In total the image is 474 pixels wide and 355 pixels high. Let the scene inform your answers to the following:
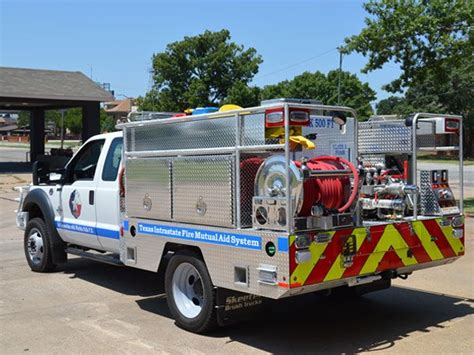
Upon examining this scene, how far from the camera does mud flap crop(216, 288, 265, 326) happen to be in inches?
221

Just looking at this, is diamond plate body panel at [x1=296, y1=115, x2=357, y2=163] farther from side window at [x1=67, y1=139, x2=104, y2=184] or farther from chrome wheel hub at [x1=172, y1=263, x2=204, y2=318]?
side window at [x1=67, y1=139, x2=104, y2=184]

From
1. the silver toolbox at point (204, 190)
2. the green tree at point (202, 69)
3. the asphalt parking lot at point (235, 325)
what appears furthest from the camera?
the green tree at point (202, 69)

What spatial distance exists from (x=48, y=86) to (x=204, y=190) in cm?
2965

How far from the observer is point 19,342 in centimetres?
580

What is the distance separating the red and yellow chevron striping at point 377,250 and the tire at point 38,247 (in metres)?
4.93

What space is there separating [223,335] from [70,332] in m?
1.56

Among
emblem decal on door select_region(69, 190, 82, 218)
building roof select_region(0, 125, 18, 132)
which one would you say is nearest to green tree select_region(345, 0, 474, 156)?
emblem decal on door select_region(69, 190, 82, 218)

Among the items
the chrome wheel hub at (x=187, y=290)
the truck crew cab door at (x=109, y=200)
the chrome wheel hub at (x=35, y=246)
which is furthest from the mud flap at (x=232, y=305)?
the chrome wheel hub at (x=35, y=246)

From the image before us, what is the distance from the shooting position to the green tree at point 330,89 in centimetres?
6894

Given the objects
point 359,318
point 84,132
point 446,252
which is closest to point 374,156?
point 446,252

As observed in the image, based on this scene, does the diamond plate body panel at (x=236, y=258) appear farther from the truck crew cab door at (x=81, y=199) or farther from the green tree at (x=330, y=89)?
the green tree at (x=330, y=89)

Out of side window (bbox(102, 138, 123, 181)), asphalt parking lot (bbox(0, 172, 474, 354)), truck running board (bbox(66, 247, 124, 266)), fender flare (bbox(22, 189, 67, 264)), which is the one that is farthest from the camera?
fender flare (bbox(22, 189, 67, 264))

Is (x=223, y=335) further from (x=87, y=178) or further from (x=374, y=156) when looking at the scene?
(x=87, y=178)

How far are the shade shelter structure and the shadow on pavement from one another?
83.5 feet
